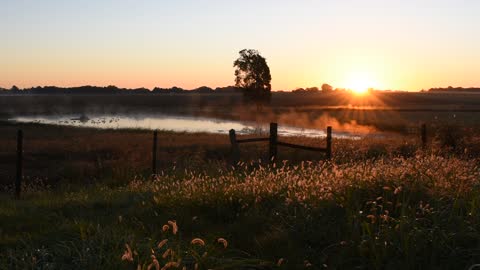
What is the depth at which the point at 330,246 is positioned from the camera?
6.04 m

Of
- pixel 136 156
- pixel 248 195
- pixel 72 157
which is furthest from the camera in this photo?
pixel 72 157

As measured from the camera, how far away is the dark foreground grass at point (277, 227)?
17.8ft

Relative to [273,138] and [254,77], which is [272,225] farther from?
[254,77]

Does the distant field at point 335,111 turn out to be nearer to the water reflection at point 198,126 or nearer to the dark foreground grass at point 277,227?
the water reflection at point 198,126

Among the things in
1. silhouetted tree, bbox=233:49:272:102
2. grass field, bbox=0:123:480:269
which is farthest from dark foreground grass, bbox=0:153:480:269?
silhouetted tree, bbox=233:49:272:102

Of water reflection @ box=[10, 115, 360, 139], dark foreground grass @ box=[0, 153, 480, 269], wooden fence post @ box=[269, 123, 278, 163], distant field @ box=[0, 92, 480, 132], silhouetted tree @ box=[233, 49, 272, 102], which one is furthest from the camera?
silhouetted tree @ box=[233, 49, 272, 102]

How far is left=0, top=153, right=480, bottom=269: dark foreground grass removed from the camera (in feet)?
17.8

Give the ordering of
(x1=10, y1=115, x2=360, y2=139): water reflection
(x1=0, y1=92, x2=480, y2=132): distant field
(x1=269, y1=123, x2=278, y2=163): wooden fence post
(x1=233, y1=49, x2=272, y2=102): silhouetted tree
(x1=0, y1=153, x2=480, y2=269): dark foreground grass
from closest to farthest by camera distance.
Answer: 1. (x1=0, y1=153, x2=480, y2=269): dark foreground grass
2. (x1=269, y1=123, x2=278, y2=163): wooden fence post
3. (x1=10, y1=115, x2=360, y2=139): water reflection
4. (x1=0, y1=92, x2=480, y2=132): distant field
5. (x1=233, y1=49, x2=272, y2=102): silhouetted tree

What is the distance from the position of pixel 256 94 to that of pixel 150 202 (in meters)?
77.3

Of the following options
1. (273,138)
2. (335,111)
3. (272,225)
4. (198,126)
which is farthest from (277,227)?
(335,111)

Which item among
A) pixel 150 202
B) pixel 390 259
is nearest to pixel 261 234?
pixel 390 259

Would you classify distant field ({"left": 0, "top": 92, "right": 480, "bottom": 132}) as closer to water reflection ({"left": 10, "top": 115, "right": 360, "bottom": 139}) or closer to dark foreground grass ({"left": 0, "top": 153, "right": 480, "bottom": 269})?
water reflection ({"left": 10, "top": 115, "right": 360, "bottom": 139})

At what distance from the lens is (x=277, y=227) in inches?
268

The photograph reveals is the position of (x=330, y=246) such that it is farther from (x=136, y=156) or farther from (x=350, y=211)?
(x=136, y=156)
